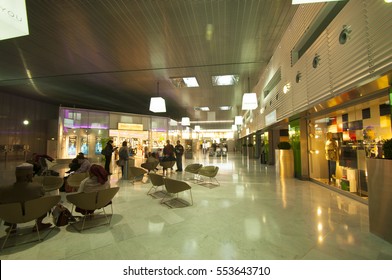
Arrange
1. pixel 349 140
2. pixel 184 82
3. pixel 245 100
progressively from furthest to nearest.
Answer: pixel 184 82, pixel 245 100, pixel 349 140

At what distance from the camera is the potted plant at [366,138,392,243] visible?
7.89 ft

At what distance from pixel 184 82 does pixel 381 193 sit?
8.13 m

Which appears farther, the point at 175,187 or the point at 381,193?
the point at 175,187

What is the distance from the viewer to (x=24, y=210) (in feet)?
7.73

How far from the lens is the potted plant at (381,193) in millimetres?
2406

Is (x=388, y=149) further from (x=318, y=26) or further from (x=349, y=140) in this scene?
(x=318, y=26)

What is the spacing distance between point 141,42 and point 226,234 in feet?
18.6

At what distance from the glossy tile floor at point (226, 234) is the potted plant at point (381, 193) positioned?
18cm

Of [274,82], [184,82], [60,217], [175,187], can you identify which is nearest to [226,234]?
[175,187]

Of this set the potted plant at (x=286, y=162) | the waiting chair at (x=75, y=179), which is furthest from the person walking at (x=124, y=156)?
the potted plant at (x=286, y=162)

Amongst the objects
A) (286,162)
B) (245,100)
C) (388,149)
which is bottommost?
(286,162)

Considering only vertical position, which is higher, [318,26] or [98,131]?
[318,26]

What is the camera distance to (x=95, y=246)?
7.81ft

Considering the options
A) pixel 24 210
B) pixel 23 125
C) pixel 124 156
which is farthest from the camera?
pixel 23 125
